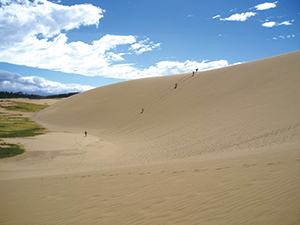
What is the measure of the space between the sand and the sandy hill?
0.10 metres

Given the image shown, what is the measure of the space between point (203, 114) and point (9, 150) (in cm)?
1524

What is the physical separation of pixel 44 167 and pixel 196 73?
26.7 meters

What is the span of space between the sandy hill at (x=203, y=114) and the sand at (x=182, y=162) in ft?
0.32

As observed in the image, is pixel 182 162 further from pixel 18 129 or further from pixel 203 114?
pixel 18 129

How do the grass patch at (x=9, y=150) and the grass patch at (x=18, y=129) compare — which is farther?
the grass patch at (x=18, y=129)

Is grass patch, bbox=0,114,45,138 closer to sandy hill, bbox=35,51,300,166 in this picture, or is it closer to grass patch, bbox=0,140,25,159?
grass patch, bbox=0,140,25,159

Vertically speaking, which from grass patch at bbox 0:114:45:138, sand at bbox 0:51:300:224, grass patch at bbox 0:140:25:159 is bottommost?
grass patch at bbox 0:140:25:159

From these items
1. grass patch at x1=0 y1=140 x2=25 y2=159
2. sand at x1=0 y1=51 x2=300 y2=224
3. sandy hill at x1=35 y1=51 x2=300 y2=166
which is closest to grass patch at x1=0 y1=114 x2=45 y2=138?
sand at x1=0 y1=51 x2=300 y2=224

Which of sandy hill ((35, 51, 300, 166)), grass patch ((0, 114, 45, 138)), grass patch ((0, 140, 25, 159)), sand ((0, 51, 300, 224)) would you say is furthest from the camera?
grass patch ((0, 114, 45, 138))

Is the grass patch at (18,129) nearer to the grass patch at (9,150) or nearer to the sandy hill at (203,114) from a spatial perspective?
the grass patch at (9,150)

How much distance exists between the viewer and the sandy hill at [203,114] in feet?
35.9

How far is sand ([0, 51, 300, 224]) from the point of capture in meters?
3.61

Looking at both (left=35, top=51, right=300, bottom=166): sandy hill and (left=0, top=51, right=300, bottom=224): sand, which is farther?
(left=35, top=51, right=300, bottom=166): sandy hill

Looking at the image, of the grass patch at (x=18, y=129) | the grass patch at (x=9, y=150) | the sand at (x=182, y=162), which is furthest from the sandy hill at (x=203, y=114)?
the grass patch at (x=9, y=150)
